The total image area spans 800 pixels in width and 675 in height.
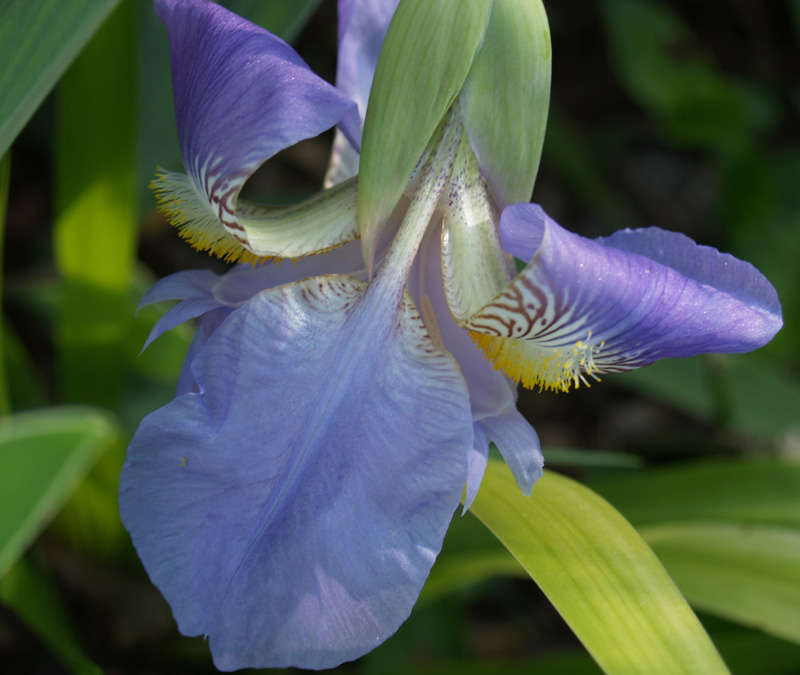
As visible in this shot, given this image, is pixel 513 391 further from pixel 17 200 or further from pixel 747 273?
pixel 17 200

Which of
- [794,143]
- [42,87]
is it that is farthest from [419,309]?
[794,143]

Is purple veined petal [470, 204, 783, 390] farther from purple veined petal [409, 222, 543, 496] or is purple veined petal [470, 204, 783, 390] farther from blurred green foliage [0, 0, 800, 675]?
blurred green foliage [0, 0, 800, 675]

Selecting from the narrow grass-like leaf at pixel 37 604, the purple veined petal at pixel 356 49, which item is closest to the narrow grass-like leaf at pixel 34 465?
the narrow grass-like leaf at pixel 37 604

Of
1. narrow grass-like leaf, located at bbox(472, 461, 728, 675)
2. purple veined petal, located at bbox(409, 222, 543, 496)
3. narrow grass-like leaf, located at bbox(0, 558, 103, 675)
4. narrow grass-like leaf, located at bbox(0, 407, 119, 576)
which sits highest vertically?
purple veined petal, located at bbox(409, 222, 543, 496)

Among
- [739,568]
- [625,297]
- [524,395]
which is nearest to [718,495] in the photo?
[739,568]

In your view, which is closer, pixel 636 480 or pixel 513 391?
pixel 513 391

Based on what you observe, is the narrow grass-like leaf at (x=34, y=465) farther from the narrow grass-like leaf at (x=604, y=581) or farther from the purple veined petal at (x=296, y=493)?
the narrow grass-like leaf at (x=604, y=581)

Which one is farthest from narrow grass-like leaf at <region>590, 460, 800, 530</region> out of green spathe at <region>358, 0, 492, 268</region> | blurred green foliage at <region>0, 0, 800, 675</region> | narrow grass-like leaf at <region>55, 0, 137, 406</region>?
narrow grass-like leaf at <region>55, 0, 137, 406</region>

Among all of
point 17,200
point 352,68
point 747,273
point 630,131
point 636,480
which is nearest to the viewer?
point 747,273
